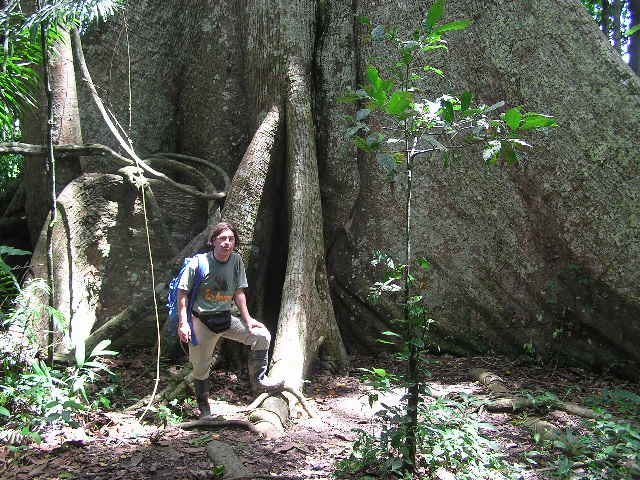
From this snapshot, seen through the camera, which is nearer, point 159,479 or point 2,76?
point 159,479

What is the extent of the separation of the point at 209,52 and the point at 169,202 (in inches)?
67.1

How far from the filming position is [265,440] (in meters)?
3.17

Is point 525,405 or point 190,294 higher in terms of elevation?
point 190,294

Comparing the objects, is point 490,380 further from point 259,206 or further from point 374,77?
point 374,77

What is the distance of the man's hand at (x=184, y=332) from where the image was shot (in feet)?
10.7

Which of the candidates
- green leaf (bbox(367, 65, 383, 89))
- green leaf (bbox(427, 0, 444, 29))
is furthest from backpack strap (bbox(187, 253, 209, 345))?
green leaf (bbox(427, 0, 444, 29))

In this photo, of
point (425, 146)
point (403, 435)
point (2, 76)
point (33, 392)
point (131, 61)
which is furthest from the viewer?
point (131, 61)

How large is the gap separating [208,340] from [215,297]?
30 centimetres

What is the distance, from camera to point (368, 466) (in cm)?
271

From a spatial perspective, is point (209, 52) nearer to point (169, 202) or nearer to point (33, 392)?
point (169, 202)

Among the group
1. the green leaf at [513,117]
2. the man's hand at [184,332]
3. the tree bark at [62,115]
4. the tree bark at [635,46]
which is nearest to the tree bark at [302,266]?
the man's hand at [184,332]

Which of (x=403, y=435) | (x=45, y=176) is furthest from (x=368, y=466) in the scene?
(x=45, y=176)

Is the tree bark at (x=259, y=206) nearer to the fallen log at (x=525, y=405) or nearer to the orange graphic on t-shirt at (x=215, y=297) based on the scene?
the orange graphic on t-shirt at (x=215, y=297)

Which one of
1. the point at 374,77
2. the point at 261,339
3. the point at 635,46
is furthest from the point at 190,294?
the point at 635,46
